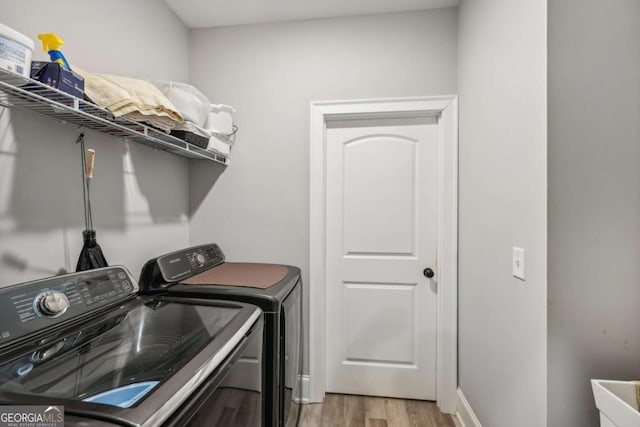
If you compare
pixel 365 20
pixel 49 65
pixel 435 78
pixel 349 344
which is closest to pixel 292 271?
pixel 349 344

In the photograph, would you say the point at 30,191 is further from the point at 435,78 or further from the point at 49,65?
the point at 435,78

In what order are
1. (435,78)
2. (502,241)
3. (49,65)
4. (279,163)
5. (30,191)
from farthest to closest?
(279,163), (435,78), (502,241), (30,191), (49,65)

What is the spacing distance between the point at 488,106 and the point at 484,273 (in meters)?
0.82

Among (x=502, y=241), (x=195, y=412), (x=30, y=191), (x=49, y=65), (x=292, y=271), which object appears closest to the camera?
(x=195, y=412)

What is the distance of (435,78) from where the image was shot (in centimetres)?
190

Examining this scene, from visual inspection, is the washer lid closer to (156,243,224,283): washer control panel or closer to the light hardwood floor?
(156,243,224,283): washer control panel

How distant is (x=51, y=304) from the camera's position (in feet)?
2.88

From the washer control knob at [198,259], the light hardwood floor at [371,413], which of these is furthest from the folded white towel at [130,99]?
the light hardwood floor at [371,413]

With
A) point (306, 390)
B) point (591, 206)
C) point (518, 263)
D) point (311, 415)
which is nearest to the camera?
point (591, 206)

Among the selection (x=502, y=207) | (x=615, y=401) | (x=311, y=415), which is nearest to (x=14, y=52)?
(x=502, y=207)

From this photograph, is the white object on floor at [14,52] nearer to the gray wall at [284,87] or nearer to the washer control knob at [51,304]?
the washer control knob at [51,304]

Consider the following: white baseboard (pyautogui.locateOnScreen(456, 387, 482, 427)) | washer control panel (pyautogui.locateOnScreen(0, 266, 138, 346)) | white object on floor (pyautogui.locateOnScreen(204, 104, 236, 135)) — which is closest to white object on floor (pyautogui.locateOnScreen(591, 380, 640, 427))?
white baseboard (pyautogui.locateOnScreen(456, 387, 482, 427))

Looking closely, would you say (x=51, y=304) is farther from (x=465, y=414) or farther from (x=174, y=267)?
(x=465, y=414)

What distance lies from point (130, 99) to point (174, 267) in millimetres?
783
